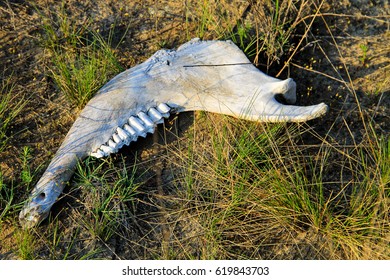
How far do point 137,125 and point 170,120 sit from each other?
9.1 inches

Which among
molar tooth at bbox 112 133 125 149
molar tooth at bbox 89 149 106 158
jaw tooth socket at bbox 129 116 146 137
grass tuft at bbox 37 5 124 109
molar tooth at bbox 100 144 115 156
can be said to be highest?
grass tuft at bbox 37 5 124 109

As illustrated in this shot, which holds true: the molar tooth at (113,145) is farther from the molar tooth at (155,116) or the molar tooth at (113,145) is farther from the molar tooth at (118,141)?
the molar tooth at (155,116)

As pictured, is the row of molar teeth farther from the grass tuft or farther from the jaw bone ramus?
→ the grass tuft

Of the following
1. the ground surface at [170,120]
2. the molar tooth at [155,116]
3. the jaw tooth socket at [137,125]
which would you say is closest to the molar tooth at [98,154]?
the ground surface at [170,120]

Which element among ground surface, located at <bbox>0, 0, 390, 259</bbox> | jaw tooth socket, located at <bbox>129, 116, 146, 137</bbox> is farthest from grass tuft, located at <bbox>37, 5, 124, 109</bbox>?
jaw tooth socket, located at <bbox>129, 116, 146, 137</bbox>

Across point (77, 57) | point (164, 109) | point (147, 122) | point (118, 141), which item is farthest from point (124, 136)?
point (77, 57)

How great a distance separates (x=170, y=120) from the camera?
4.02 meters

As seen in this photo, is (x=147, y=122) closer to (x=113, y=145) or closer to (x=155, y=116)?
(x=155, y=116)

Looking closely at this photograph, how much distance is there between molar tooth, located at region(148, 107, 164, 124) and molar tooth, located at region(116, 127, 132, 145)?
0.59 feet

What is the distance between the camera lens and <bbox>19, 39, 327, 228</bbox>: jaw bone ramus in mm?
3742

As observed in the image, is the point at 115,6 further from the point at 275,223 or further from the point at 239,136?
the point at 275,223

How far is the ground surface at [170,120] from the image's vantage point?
3604 millimetres

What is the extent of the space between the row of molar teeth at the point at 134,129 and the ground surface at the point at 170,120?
0.26ft

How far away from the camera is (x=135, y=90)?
13.0 feet
